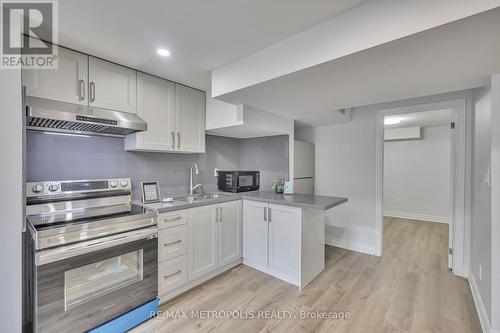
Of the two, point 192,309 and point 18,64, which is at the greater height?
point 18,64

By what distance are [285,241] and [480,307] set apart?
1.73 metres

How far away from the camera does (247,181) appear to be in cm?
319

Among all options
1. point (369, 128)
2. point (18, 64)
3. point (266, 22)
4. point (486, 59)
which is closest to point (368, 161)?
point (369, 128)

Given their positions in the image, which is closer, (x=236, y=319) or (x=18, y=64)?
(x=18, y=64)

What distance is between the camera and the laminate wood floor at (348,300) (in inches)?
69.8

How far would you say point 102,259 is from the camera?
163cm

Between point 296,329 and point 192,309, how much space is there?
925mm

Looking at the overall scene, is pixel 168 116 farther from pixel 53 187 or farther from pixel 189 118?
pixel 53 187

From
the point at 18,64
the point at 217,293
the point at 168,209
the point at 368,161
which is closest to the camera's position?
the point at 18,64

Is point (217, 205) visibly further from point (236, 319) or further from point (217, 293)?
point (236, 319)

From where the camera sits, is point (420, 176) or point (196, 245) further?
point (420, 176)

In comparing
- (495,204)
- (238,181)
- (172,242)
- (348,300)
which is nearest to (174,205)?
(172,242)

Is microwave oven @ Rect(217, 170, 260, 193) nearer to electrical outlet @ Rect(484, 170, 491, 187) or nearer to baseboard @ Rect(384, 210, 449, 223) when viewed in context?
electrical outlet @ Rect(484, 170, 491, 187)

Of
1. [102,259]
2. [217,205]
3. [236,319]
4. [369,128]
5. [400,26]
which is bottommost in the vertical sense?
[236,319]
